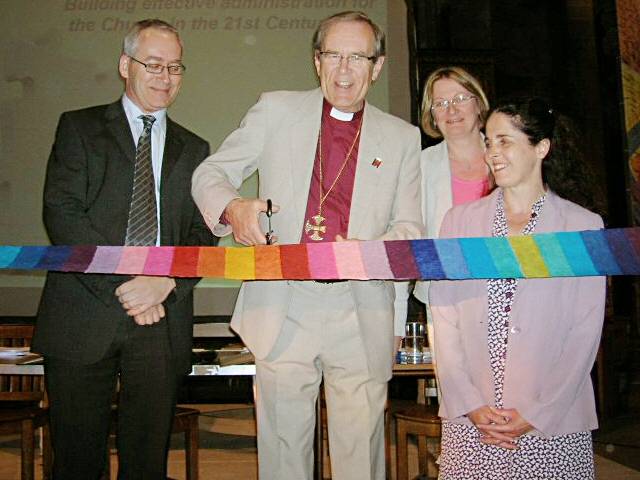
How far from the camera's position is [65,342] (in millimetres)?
2182

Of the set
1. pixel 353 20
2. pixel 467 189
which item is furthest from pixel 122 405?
pixel 467 189

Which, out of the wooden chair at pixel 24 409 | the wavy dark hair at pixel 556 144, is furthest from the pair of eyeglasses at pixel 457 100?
the wooden chair at pixel 24 409

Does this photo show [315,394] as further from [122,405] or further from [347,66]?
[347,66]

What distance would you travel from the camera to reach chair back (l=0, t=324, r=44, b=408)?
4.20m

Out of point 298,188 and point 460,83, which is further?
point 460,83

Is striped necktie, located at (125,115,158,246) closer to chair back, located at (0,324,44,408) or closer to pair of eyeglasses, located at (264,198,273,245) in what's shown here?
pair of eyeglasses, located at (264,198,273,245)

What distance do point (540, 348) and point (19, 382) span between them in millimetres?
3497

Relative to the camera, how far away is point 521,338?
6.63ft

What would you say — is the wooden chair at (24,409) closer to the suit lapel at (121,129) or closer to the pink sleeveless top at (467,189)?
the suit lapel at (121,129)

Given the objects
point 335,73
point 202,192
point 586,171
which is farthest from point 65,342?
point 586,171

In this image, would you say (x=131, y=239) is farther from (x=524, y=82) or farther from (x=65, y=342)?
(x=524, y=82)

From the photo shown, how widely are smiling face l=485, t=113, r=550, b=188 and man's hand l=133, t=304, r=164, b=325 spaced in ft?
3.87

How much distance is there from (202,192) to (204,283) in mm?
4258

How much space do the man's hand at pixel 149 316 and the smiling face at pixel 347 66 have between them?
887mm
